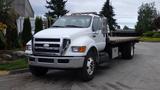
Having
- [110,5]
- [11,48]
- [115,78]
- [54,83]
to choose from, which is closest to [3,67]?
[54,83]

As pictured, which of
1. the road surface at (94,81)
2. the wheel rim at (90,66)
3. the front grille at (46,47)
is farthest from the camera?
the wheel rim at (90,66)

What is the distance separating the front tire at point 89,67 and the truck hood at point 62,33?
794mm

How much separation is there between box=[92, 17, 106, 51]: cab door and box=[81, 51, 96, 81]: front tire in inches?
35.6

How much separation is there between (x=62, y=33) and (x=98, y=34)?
79.9 inches

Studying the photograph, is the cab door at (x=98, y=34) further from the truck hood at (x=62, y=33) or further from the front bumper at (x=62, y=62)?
the front bumper at (x=62, y=62)

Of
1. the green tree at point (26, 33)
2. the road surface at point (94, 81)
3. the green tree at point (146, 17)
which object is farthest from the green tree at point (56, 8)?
the road surface at point (94, 81)

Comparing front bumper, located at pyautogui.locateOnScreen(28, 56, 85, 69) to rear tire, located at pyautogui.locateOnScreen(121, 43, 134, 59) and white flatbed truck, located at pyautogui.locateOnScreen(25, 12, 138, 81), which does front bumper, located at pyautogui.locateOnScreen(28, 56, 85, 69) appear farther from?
rear tire, located at pyautogui.locateOnScreen(121, 43, 134, 59)

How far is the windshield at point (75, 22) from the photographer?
13.4m

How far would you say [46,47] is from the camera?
11969 millimetres

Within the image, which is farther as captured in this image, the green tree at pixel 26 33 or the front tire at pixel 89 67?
the green tree at pixel 26 33

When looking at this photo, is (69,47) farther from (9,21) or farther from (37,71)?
(9,21)

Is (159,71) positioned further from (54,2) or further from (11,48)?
(54,2)

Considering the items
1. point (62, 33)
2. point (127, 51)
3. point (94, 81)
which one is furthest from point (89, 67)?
point (127, 51)

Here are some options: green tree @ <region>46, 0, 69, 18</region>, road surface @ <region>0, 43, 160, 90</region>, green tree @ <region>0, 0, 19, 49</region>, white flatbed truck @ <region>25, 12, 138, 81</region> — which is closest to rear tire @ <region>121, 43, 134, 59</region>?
road surface @ <region>0, 43, 160, 90</region>
